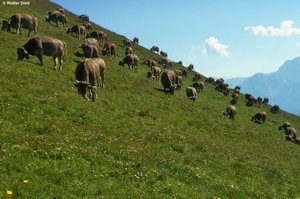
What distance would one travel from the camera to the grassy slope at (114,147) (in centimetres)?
1488

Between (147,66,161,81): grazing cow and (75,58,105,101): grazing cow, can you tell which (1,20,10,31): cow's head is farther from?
(147,66,161,81): grazing cow

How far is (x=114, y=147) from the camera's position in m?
20.5

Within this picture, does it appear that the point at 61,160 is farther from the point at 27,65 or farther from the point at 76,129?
the point at 27,65

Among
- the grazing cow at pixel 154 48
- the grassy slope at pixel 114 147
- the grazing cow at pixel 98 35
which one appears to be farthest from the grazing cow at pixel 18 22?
the grazing cow at pixel 154 48

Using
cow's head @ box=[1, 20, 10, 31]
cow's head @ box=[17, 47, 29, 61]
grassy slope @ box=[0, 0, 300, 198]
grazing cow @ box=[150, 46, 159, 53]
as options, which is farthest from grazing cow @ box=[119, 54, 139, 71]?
grazing cow @ box=[150, 46, 159, 53]

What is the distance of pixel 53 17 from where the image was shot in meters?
72.2

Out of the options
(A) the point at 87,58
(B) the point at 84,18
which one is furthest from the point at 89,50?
(B) the point at 84,18

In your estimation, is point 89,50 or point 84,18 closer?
point 89,50

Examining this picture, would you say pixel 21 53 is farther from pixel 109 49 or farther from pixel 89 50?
pixel 109 49

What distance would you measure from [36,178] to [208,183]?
28.1ft

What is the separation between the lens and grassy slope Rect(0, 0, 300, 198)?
586 inches

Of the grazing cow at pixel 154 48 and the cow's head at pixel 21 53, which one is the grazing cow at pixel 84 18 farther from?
the cow's head at pixel 21 53

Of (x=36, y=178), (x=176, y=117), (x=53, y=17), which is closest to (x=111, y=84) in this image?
(x=176, y=117)

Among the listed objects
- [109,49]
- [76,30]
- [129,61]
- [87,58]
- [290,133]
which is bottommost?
[290,133]
